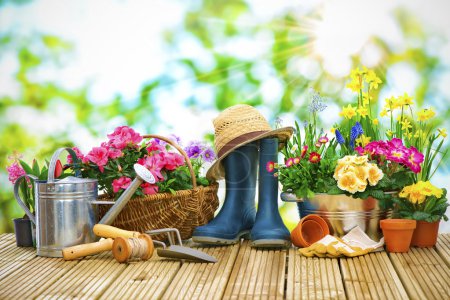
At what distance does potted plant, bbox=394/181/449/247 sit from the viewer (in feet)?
9.48

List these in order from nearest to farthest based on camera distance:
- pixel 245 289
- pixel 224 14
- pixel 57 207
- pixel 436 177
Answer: pixel 245 289 → pixel 57 207 → pixel 436 177 → pixel 224 14

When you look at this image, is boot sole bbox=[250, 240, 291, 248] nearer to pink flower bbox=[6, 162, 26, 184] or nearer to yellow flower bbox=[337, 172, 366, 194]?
yellow flower bbox=[337, 172, 366, 194]

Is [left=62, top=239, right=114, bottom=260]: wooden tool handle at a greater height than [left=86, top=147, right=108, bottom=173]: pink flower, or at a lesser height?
lesser

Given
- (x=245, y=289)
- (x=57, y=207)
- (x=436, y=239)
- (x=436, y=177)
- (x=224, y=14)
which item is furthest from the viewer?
(x=224, y=14)

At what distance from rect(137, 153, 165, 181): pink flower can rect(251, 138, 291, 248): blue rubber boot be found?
1.51 feet

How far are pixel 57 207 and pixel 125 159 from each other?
40 cm

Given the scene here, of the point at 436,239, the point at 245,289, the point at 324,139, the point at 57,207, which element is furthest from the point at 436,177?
the point at 57,207

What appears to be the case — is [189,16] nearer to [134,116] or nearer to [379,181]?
[134,116]

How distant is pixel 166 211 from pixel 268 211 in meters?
0.46

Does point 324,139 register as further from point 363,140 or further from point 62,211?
point 62,211

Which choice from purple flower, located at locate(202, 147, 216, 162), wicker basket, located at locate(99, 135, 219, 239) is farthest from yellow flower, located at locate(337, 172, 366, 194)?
purple flower, located at locate(202, 147, 216, 162)

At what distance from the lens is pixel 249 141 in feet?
9.98

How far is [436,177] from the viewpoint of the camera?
3.62m

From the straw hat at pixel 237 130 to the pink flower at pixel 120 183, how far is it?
0.44 meters
